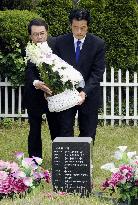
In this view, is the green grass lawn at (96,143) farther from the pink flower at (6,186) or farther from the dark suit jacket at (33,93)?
the dark suit jacket at (33,93)

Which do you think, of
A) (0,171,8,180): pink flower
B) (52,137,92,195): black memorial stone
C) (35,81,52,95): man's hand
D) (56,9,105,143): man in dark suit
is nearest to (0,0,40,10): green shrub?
(56,9,105,143): man in dark suit

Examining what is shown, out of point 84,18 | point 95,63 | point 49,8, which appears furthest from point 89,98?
point 49,8

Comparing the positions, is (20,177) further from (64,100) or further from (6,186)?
(64,100)

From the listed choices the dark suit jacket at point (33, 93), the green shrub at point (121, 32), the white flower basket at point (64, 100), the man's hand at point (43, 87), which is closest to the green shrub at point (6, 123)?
the green shrub at point (121, 32)

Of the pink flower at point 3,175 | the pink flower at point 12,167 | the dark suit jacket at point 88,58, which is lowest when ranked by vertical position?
the pink flower at point 3,175

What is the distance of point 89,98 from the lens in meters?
7.46

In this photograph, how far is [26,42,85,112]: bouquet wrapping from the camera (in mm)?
7070

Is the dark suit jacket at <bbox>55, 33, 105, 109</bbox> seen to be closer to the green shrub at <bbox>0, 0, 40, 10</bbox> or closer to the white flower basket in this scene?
the white flower basket

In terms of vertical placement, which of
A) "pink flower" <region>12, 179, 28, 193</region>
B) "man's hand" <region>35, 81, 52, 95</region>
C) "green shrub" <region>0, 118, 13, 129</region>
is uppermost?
"man's hand" <region>35, 81, 52, 95</region>

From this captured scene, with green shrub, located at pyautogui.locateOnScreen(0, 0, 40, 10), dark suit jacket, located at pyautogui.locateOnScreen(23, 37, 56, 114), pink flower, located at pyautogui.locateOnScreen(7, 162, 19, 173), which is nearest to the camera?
pink flower, located at pyautogui.locateOnScreen(7, 162, 19, 173)

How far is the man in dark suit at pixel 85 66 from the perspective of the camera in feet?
24.1

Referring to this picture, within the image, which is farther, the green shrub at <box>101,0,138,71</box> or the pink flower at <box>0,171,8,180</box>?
the green shrub at <box>101,0,138,71</box>

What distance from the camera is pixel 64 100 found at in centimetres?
723

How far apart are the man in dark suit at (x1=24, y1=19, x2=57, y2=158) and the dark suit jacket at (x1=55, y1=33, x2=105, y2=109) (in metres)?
0.16
